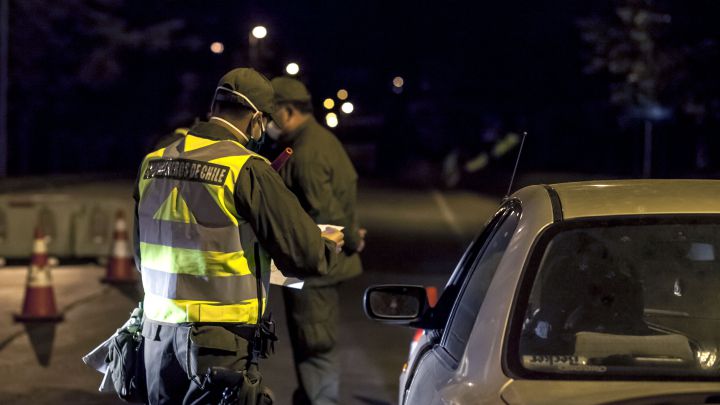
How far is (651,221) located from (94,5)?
124 ft

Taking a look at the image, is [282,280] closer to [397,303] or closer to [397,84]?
[397,303]

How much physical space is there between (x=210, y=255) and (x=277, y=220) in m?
0.25

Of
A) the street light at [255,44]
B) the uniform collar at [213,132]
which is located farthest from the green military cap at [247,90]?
the street light at [255,44]

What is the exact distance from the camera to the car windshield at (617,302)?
10.7 ft

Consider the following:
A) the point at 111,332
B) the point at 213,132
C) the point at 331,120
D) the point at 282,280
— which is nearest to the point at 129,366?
the point at 282,280

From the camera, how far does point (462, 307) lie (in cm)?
374

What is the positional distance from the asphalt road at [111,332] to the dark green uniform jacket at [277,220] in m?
3.73

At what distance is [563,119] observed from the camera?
52.8m

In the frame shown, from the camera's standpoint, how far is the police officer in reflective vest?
3992mm

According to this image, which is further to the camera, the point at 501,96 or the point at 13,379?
the point at 501,96

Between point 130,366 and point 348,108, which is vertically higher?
point 348,108

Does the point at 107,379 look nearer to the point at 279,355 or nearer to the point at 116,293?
the point at 279,355

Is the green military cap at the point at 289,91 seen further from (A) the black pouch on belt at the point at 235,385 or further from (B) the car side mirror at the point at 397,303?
(A) the black pouch on belt at the point at 235,385

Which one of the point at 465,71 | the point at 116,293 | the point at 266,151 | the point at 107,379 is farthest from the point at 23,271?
the point at 465,71
